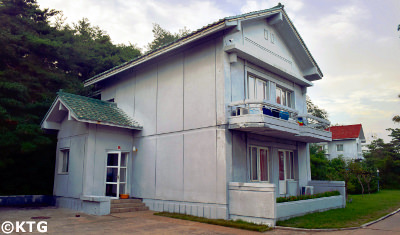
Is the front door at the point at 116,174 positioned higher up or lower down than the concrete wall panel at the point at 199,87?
lower down

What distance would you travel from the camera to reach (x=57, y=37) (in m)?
22.5

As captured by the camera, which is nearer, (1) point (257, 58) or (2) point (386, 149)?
(1) point (257, 58)

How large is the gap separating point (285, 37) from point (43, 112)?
13598mm

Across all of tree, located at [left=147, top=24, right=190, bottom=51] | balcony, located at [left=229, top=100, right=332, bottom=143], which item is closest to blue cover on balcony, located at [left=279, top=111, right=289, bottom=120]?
balcony, located at [left=229, top=100, right=332, bottom=143]

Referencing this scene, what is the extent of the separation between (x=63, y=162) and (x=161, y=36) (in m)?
27.9

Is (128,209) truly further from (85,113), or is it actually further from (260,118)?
(260,118)

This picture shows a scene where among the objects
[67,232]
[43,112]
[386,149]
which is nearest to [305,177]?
[67,232]

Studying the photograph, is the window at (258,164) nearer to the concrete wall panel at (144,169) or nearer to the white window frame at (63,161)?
the concrete wall panel at (144,169)

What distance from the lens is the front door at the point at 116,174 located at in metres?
13.7

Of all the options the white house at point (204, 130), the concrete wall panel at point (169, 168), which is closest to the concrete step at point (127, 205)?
the white house at point (204, 130)

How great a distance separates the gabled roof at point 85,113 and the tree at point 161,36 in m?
24.5

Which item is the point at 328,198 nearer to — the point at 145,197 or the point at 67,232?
the point at 145,197

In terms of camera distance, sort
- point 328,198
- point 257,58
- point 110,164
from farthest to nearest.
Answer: point 110,164, point 328,198, point 257,58

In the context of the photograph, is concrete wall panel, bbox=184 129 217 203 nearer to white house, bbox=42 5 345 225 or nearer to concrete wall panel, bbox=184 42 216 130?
white house, bbox=42 5 345 225
